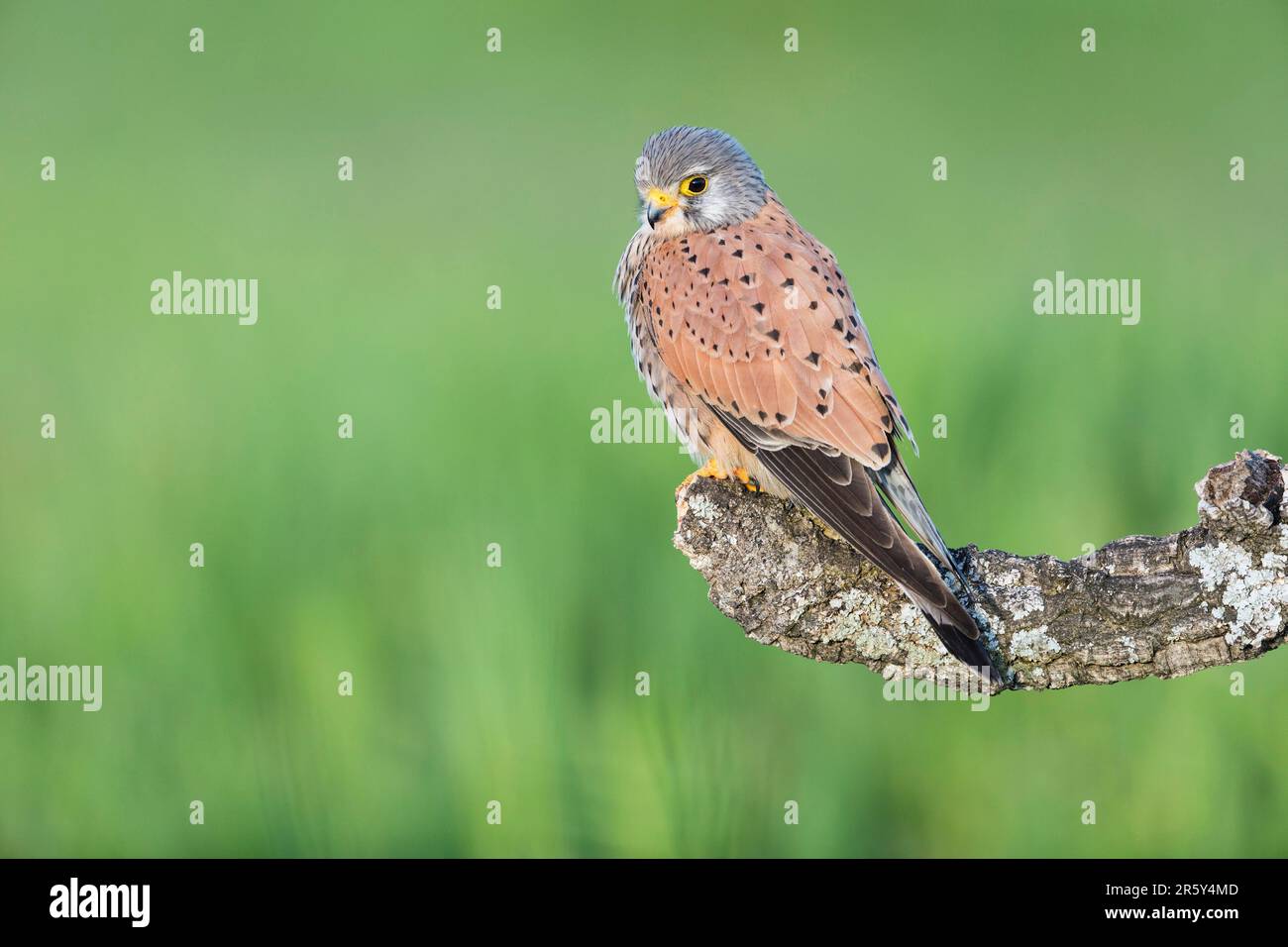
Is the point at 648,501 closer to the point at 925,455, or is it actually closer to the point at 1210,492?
the point at 925,455

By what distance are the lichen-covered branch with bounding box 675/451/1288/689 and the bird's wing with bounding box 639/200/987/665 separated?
12 cm

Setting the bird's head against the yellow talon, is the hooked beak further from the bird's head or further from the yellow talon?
the yellow talon

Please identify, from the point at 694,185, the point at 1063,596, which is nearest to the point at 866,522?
the point at 1063,596

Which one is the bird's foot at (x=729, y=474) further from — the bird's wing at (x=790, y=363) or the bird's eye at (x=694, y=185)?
the bird's eye at (x=694, y=185)

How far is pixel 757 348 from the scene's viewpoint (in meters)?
2.33

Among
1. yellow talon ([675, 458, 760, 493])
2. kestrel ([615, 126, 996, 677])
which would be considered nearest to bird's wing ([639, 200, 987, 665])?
kestrel ([615, 126, 996, 677])

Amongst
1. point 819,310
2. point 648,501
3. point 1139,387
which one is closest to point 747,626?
point 819,310

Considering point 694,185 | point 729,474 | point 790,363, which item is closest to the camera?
point 790,363

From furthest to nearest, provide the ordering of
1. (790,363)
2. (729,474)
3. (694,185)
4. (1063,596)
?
1. (694,185)
2. (729,474)
3. (790,363)
4. (1063,596)

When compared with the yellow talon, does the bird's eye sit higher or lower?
higher

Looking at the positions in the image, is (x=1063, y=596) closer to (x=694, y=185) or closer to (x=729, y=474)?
(x=729, y=474)

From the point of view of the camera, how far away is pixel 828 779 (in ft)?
10.4

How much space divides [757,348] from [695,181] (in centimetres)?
45

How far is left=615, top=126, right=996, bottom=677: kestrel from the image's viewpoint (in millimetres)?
2137
